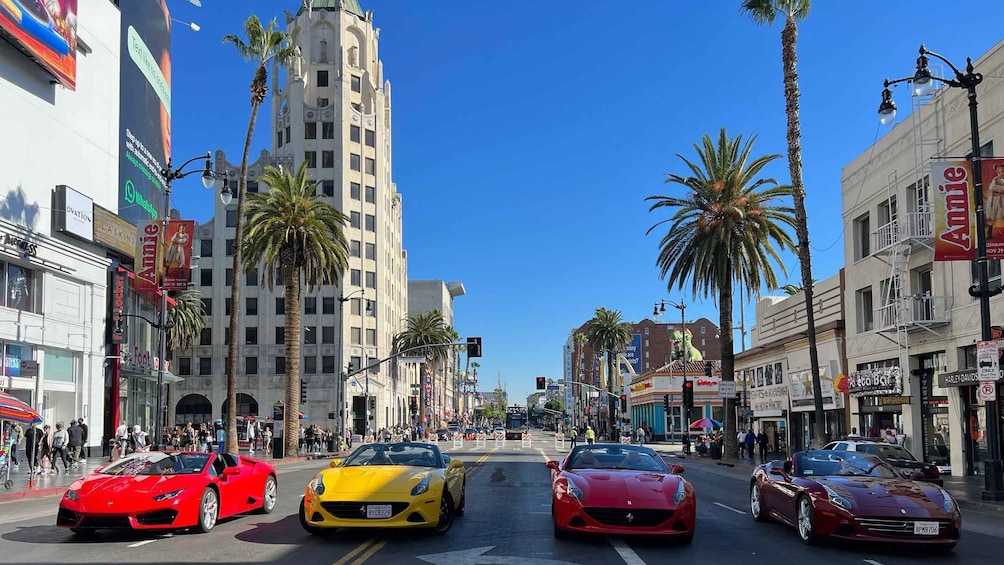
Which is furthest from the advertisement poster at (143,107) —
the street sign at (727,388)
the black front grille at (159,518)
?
the black front grille at (159,518)

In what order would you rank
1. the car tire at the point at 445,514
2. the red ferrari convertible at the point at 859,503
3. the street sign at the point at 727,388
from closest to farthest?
the red ferrari convertible at the point at 859,503
the car tire at the point at 445,514
the street sign at the point at 727,388

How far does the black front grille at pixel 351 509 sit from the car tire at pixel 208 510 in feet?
7.92

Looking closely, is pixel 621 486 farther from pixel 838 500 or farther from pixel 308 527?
pixel 308 527

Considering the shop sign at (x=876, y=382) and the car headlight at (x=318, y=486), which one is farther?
the shop sign at (x=876, y=382)

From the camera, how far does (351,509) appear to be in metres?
11.8

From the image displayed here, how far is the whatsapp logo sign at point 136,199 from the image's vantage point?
1725 inches

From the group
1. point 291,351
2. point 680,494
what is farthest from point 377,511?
point 291,351

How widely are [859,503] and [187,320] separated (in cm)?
6927

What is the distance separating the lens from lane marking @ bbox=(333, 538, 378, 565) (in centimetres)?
1045

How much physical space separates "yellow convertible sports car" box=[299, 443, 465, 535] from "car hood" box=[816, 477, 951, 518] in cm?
553

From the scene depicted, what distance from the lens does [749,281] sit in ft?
139

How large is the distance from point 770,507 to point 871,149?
83.1ft

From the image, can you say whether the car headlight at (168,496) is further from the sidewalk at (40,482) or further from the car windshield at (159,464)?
the sidewalk at (40,482)

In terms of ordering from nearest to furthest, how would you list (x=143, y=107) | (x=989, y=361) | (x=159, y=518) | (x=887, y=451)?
(x=159, y=518)
(x=989, y=361)
(x=887, y=451)
(x=143, y=107)
